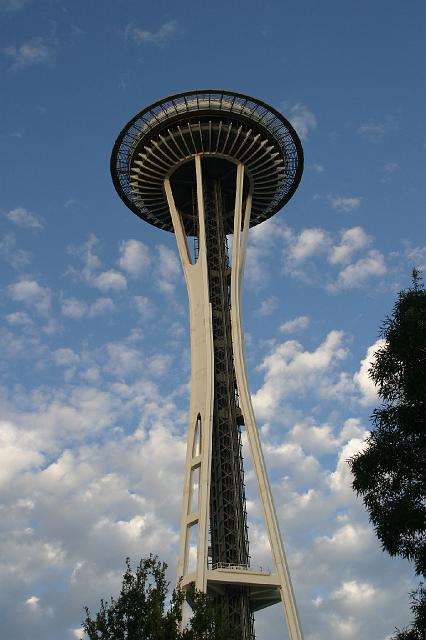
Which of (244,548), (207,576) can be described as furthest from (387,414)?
(244,548)

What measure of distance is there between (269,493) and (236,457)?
4.82m

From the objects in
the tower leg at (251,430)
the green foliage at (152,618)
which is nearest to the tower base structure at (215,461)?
the tower leg at (251,430)

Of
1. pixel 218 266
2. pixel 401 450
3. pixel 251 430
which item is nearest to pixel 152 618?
pixel 401 450

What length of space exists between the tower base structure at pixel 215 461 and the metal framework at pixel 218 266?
74 millimetres

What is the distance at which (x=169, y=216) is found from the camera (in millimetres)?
65125

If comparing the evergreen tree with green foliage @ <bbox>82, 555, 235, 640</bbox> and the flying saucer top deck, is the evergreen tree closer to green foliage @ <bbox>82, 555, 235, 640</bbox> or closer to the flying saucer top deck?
green foliage @ <bbox>82, 555, 235, 640</bbox>

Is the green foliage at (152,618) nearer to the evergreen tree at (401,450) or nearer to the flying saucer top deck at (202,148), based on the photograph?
the evergreen tree at (401,450)

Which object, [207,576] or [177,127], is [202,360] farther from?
[177,127]

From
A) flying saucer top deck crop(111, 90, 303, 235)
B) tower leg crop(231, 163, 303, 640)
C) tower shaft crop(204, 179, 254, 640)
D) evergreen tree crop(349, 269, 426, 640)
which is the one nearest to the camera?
evergreen tree crop(349, 269, 426, 640)

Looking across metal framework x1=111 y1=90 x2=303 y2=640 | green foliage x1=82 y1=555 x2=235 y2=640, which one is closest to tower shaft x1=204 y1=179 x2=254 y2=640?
metal framework x1=111 y1=90 x2=303 y2=640

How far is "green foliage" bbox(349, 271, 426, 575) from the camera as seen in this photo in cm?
2311

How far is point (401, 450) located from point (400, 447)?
0.10m

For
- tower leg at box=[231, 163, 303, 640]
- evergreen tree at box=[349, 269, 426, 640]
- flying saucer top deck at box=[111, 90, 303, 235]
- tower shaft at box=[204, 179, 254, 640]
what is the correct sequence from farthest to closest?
flying saucer top deck at box=[111, 90, 303, 235] → tower shaft at box=[204, 179, 254, 640] → tower leg at box=[231, 163, 303, 640] → evergreen tree at box=[349, 269, 426, 640]

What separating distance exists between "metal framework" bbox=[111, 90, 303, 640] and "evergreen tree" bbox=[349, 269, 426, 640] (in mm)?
21008
